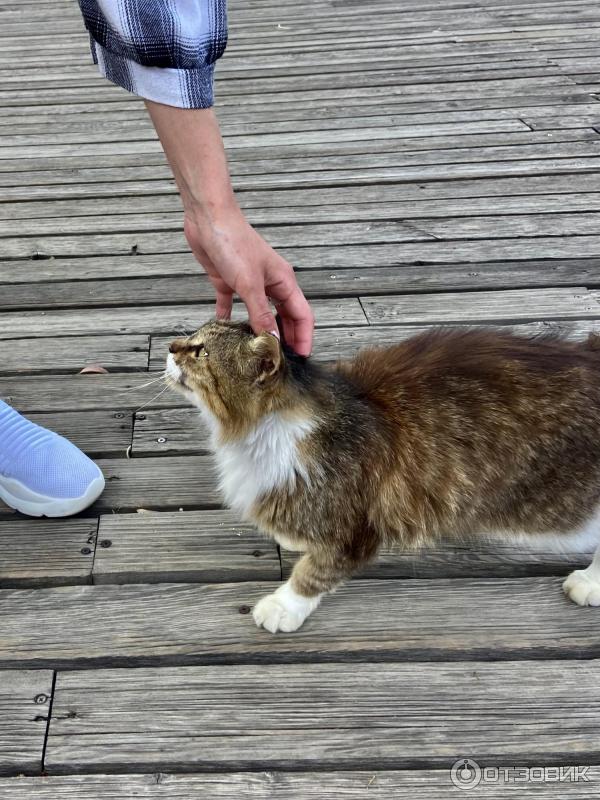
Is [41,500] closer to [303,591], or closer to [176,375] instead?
[176,375]

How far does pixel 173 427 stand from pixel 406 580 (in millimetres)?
1026

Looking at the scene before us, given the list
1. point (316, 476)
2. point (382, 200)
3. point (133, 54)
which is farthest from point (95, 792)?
point (382, 200)

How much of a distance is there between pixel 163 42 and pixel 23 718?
1706mm

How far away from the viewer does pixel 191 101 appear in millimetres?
1543

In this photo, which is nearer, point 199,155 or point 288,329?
point 199,155

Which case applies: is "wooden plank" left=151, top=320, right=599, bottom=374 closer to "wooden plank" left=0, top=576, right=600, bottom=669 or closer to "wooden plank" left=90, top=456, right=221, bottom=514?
"wooden plank" left=90, top=456, right=221, bottom=514

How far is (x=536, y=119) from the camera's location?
4023 mm

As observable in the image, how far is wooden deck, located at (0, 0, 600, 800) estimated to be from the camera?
5.13 ft

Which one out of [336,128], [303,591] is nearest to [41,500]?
[303,591]

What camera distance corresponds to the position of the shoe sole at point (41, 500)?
201 centimetres

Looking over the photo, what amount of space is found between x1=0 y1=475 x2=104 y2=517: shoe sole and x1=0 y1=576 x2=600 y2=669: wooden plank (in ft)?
0.85

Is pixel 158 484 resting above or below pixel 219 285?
below

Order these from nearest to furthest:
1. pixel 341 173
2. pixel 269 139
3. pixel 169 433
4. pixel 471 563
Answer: pixel 471 563 < pixel 169 433 < pixel 341 173 < pixel 269 139

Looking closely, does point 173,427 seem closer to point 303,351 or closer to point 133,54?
point 303,351
